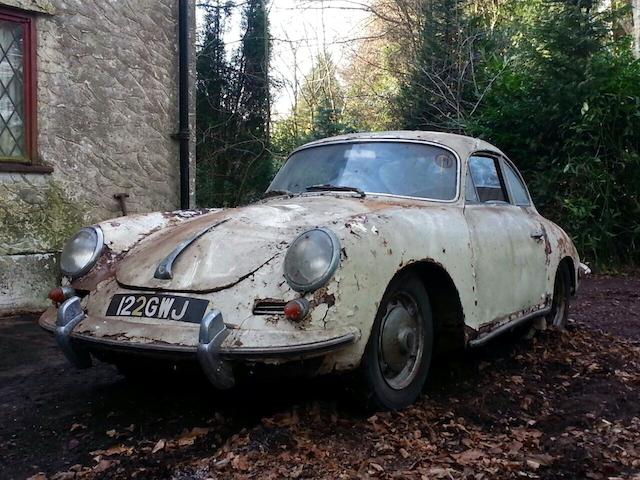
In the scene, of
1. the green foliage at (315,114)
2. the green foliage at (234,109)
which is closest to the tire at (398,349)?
the green foliage at (234,109)

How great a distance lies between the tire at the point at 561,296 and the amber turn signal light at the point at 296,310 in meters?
3.24

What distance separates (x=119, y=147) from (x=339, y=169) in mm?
3881

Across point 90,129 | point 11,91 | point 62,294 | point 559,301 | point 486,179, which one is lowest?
point 559,301

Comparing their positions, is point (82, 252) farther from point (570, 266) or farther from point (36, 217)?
point (570, 266)

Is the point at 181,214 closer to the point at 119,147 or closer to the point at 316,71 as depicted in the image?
the point at 119,147

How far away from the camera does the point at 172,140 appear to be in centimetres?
786

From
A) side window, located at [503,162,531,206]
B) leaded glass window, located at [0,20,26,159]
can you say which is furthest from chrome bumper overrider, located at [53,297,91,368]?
leaded glass window, located at [0,20,26,159]

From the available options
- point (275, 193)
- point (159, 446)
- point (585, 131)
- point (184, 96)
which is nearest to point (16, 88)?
point (184, 96)

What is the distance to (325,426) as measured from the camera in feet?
9.89

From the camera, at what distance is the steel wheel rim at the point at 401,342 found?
3.21 meters

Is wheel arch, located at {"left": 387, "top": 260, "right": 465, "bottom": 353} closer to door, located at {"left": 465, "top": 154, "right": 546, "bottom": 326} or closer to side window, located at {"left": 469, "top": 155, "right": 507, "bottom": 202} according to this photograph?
door, located at {"left": 465, "top": 154, "right": 546, "bottom": 326}

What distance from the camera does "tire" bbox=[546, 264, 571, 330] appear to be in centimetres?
539

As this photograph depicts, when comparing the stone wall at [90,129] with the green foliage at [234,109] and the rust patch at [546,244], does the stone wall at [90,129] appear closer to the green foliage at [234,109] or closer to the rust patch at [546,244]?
the rust patch at [546,244]

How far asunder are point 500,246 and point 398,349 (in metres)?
1.24
